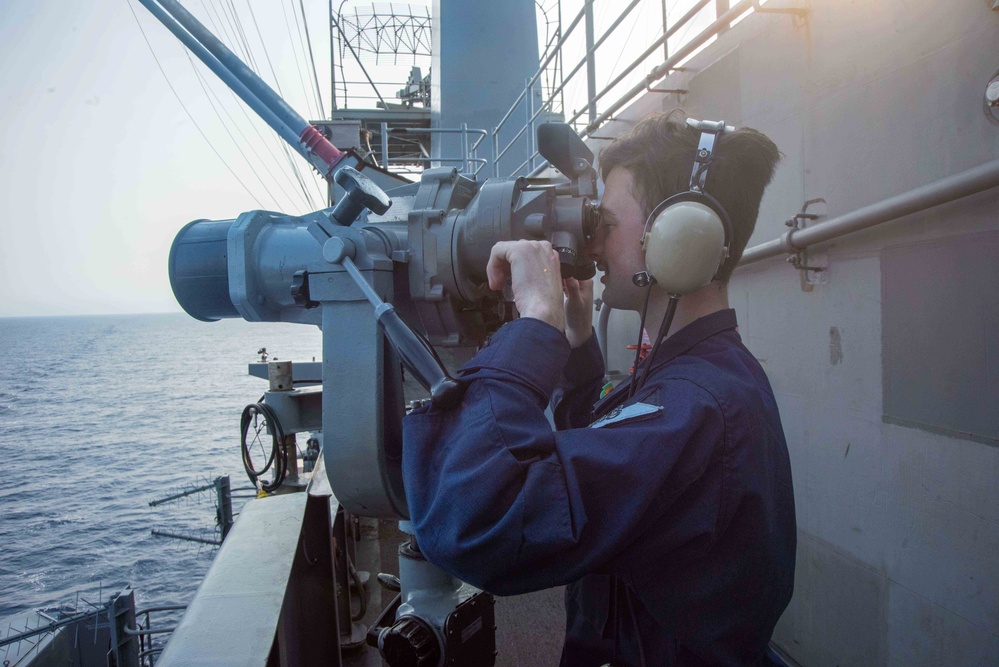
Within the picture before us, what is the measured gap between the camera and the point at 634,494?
2.88ft

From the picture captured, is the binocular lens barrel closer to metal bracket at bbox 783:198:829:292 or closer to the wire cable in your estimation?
metal bracket at bbox 783:198:829:292

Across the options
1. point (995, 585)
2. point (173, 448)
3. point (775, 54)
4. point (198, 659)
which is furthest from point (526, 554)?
point (173, 448)

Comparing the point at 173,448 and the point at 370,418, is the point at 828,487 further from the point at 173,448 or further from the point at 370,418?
the point at 173,448

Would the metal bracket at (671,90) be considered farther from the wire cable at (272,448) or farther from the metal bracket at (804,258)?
the wire cable at (272,448)

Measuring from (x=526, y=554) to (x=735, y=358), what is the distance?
0.51 m

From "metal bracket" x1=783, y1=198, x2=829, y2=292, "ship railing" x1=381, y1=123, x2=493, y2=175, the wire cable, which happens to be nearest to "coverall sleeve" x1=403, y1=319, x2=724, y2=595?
"metal bracket" x1=783, y1=198, x2=829, y2=292

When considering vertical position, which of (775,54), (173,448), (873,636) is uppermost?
(775,54)

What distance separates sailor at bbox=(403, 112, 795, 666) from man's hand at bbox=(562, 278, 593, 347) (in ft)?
1.07

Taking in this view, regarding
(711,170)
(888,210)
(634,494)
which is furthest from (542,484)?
(888,210)

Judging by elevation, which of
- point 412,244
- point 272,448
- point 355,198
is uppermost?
point 355,198

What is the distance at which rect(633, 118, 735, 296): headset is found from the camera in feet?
3.38

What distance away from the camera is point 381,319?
1.31 m

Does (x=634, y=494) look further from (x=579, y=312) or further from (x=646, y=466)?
(x=579, y=312)

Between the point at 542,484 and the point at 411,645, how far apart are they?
2.65ft
